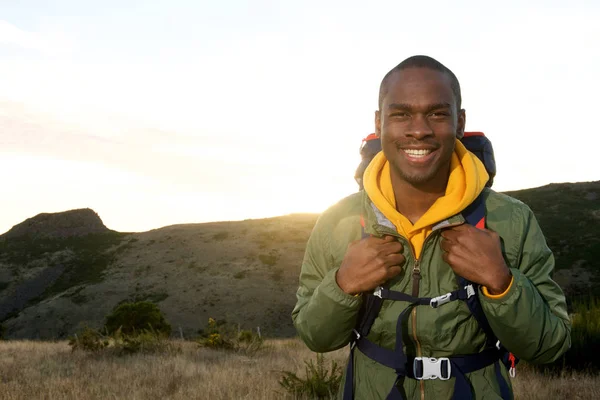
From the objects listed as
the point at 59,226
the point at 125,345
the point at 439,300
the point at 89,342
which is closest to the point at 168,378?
the point at 125,345

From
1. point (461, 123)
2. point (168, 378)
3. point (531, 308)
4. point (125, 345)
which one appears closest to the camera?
point (531, 308)

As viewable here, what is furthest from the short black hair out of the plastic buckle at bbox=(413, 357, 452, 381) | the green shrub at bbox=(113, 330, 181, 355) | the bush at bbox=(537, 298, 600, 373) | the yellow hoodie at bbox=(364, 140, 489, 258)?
the green shrub at bbox=(113, 330, 181, 355)

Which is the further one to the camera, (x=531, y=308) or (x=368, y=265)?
(x=368, y=265)

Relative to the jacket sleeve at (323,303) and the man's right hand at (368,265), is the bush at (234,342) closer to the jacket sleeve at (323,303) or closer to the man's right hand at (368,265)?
the jacket sleeve at (323,303)

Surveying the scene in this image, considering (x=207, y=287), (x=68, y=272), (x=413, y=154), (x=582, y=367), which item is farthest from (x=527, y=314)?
(x=68, y=272)

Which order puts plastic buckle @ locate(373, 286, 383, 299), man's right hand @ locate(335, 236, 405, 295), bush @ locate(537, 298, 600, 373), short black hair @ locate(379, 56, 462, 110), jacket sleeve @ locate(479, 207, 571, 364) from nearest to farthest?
jacket sleeve @ locate(479, 207, 571, 364) < man's right hand @ locate(335, 236, 405, 295) < plastic buckle @ locate(373, 286, 383, 299) < short black hair @ locate(379, 56, 462, 110) < bush @ locate(537, 298, 600, 373)

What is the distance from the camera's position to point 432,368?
233 centimetres

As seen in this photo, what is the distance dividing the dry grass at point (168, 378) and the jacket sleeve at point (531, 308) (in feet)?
15.7

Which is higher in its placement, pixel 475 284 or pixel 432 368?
pixel 475 284

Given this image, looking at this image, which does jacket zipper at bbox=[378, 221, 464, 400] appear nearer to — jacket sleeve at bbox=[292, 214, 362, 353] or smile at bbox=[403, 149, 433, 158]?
jacket sleeve at bbox=[292, 214, 362, 353]

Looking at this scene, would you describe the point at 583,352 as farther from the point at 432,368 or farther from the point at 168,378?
the point at 432,368

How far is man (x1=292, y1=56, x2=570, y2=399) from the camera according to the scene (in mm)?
2219

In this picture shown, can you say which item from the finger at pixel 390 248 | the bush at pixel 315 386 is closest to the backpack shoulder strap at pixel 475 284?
the finger at pixel 390 248

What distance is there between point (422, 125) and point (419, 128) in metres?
0.02
